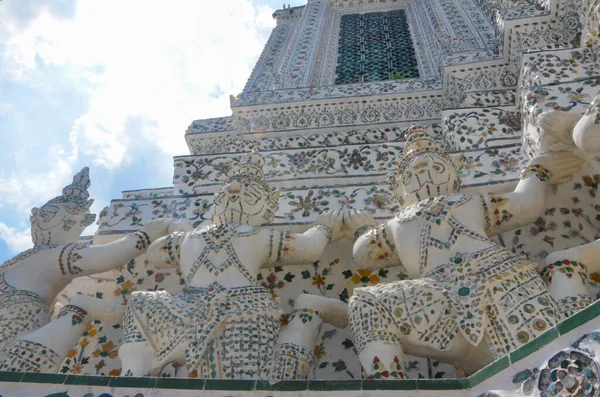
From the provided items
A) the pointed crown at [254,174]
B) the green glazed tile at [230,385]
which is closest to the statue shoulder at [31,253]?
the pointed crown at [254,174]

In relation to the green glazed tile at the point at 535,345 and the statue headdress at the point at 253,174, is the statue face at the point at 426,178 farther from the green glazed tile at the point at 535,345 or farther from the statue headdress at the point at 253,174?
the green glazed tile at the point at 535,345

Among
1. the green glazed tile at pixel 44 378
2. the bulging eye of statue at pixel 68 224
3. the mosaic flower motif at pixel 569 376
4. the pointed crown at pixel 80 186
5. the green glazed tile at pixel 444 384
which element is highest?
the pointed crown at pixel 80 186

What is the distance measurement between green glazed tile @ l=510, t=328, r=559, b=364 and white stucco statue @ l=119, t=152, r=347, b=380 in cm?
99

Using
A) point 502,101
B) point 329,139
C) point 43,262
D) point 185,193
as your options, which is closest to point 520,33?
point 502,101

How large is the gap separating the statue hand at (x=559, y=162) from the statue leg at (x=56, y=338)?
2.39 m

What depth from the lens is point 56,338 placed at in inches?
112

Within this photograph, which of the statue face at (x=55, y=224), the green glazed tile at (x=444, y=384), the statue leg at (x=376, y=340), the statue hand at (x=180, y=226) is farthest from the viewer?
the statue face at (x=55, y=224)

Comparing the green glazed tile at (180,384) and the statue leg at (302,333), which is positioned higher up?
the statue leg at (302,333)

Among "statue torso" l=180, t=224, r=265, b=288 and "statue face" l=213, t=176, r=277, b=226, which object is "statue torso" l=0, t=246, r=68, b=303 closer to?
"statue torso" l=180, t=224, r=265, b=288

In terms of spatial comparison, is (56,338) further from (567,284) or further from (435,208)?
(567,284)

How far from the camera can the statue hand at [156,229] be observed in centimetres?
363

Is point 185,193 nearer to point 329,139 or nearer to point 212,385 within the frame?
point 329,139

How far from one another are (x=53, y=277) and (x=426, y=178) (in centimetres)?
216

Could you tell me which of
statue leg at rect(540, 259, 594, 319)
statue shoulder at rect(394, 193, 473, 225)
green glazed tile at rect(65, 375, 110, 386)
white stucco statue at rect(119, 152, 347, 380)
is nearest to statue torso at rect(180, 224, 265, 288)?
white stucco statue at rect(119, 152, 347, 380)
